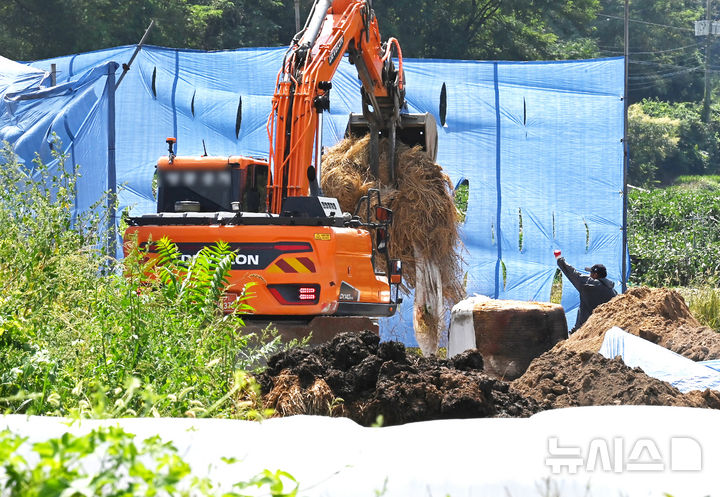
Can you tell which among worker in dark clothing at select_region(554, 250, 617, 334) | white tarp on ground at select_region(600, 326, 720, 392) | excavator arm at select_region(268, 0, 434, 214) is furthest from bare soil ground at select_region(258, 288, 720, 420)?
worker in dark clothing at select_region(554, 250, 617, 334)

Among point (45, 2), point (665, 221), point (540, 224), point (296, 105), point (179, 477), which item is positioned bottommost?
point (665, 221)

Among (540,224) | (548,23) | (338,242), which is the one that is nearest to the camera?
(338,242)

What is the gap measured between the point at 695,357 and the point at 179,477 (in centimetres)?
670

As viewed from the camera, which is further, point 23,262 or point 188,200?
point 188,200

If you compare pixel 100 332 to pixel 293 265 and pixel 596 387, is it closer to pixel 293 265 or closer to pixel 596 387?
pixel 596 387

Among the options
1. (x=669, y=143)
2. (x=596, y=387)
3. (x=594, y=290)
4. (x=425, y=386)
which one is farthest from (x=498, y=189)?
(x=669, y=143)

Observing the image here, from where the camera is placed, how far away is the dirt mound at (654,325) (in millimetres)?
8070

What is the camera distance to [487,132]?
14328 mm

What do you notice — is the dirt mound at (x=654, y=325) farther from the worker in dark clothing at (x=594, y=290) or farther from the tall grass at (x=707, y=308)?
the tall grass at (x=707, y=308)

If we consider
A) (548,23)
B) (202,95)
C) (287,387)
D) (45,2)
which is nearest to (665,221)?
(548,23)

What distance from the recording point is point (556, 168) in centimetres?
1420

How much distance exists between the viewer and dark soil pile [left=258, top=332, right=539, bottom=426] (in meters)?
4.69

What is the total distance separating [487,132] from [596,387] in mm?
8858

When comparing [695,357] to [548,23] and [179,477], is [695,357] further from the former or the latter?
[548,23]
